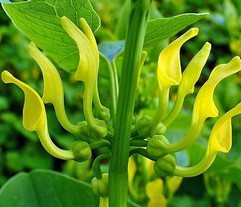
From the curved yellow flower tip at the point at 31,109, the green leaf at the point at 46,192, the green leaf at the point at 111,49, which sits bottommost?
the green leaf at the point at 46,192

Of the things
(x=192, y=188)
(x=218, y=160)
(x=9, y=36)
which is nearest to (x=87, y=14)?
(x=218, y=160)

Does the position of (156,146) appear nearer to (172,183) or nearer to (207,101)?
(207,101)

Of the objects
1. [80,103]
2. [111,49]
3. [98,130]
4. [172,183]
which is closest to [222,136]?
[98,130]

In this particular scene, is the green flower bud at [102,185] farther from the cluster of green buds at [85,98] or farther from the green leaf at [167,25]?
the green leaf at [167,25]

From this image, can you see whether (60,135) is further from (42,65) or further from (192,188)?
(42,65)

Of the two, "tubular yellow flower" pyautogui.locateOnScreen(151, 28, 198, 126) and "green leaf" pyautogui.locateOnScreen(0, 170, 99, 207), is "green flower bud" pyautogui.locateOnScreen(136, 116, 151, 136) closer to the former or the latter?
"tubular yellow flower" pyautogui.locateOnScreen(151, 28, 198, 126)

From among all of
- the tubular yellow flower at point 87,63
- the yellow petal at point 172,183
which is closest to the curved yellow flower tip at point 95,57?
A: the tubular yellow flower at point 87,63

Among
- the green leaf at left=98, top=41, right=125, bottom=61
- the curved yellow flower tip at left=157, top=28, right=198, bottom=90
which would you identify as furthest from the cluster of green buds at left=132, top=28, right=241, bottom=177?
the green leaf at left=98, top=41, right=125, bottom=61
